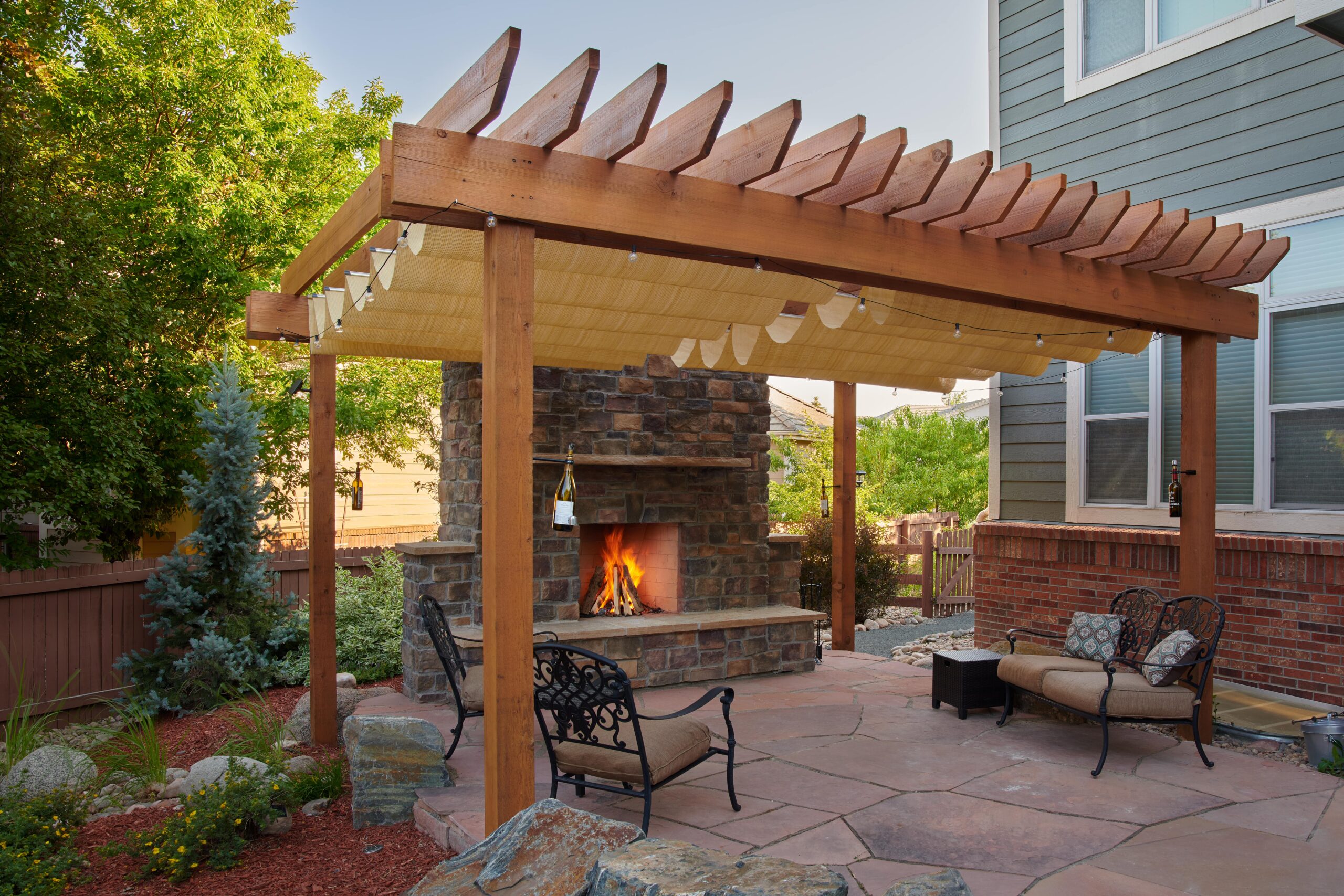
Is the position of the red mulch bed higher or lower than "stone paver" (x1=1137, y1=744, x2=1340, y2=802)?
lower

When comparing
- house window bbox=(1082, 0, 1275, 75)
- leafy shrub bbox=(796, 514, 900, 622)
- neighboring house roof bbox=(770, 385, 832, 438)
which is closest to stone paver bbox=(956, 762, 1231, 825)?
house window bbox=(1082, 0, 1275, 75)

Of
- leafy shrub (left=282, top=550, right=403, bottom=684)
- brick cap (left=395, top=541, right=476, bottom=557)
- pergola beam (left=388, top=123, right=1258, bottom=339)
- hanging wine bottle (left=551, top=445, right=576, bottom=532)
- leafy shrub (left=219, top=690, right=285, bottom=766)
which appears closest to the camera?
pergola beam (left=388, top=123, right=1258, bottom=339)

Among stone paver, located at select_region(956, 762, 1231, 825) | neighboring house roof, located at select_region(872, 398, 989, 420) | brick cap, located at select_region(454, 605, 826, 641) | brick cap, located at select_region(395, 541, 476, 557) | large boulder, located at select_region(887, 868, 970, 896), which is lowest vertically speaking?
stone paver, located at select_region(956, 762, 1231, 825)

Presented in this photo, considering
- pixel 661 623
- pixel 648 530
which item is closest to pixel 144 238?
pixel 648 530

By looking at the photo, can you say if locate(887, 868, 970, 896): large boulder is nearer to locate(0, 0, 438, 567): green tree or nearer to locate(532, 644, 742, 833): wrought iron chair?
locate(532, 644, 742, 833): wrought iron chair

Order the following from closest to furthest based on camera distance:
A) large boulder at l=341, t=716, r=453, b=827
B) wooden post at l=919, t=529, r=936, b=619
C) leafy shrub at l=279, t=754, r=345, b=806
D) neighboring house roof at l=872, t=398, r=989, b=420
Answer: large boulder at l=341, t=716, r=453, b=827 < leafy shrub at l=279, t=754, r=345, b=806 < wooden post at l=919, t=529, r=936, b=619 < neighboring house roof at l=872, t=398, r=989, b=420

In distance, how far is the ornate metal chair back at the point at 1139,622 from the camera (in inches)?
227

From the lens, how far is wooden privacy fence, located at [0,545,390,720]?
284 inches

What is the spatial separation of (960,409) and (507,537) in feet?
93.9

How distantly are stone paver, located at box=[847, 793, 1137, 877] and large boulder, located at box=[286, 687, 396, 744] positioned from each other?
3.45 meters

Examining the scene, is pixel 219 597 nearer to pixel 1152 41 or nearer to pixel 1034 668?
pixel 1034 668

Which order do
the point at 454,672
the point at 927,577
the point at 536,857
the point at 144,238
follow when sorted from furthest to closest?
the point at 927,577 → the point at 144,238 → the point at 454,672 → the point at 536,857

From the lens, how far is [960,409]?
98.1ft

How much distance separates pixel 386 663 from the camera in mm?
8227
